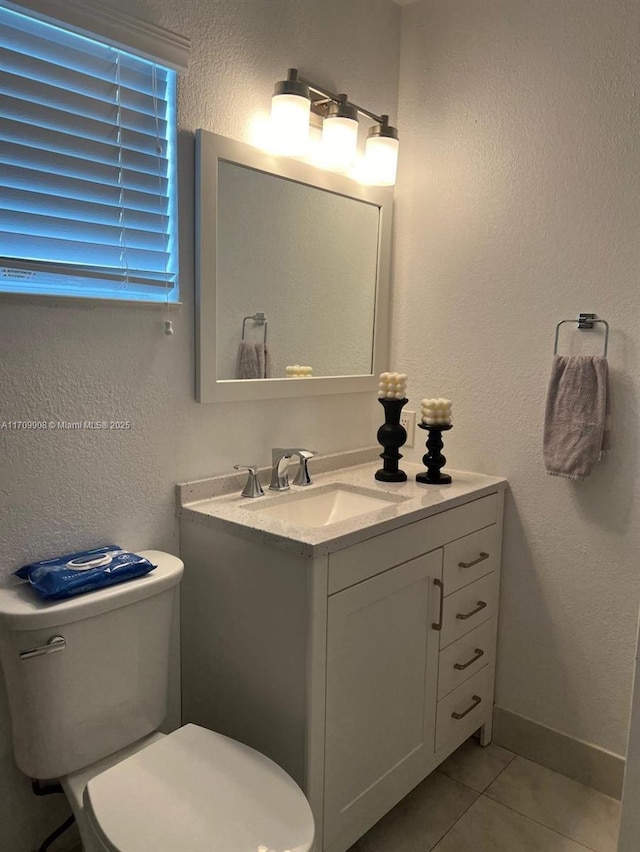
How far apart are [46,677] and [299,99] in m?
1.52

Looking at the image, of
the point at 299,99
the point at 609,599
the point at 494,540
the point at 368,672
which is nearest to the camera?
the point at 368,672

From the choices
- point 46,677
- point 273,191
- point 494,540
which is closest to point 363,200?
point 273,191

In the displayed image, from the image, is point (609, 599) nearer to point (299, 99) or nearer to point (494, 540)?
point (494, 540)

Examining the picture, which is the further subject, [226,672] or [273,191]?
[273,191]

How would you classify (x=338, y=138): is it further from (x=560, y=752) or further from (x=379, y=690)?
(x=560, y=752)

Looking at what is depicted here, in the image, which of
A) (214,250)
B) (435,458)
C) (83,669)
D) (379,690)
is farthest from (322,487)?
(83,669)

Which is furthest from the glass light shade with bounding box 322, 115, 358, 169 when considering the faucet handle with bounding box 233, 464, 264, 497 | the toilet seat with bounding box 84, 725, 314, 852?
the toilet seat with bounding box 84, 725, 314, 852

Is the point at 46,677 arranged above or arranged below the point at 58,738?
above

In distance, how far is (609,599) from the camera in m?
1.86

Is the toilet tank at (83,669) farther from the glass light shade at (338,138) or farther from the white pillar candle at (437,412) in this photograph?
the glass light shade at (338,138)

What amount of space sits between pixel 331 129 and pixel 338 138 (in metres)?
0.03

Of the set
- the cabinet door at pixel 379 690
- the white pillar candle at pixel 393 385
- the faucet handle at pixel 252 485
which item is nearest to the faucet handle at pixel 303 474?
the faucet handle at pixel 252 485

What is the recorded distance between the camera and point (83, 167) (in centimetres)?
140

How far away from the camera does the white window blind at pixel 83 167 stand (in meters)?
1.30
